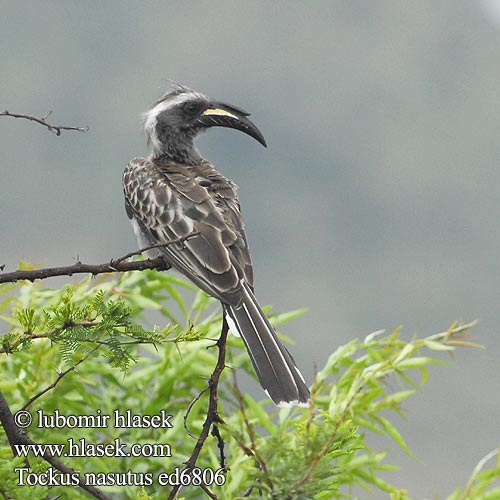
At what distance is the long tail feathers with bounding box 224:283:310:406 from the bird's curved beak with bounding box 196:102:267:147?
862mm

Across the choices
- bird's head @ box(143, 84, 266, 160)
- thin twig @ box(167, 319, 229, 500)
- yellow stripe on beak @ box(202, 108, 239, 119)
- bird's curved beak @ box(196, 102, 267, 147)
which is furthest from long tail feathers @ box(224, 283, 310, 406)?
bird's head @ box(143, 84, 266, 160)

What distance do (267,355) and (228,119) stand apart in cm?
159

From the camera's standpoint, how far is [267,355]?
314 centimetres

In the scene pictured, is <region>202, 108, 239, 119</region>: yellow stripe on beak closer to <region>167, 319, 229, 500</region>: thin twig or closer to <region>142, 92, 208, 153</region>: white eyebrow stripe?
<region>142, 92, 208, 153</region>: white eyebrow stripe

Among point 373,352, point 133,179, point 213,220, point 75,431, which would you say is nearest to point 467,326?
point 373,352

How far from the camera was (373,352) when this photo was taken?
16.0 feet

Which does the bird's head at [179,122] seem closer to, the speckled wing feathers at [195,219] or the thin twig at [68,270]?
the speckled wing feathers at [195,219]

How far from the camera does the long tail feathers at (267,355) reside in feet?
9.73

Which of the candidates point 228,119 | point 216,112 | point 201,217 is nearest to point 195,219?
point 201,217

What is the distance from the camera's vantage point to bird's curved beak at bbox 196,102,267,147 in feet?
13.3

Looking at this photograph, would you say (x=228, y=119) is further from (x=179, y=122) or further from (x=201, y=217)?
(x=201, y=217)

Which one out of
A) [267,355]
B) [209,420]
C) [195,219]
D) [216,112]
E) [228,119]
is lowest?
[209,420]

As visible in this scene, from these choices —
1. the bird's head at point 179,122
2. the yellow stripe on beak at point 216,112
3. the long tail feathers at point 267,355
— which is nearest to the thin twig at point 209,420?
the long tail feathers at point 267,355

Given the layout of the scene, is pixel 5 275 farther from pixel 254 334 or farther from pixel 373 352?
pixel 373 352
